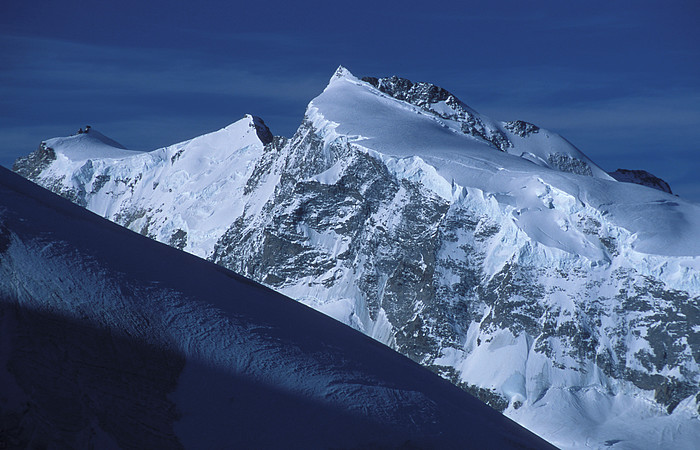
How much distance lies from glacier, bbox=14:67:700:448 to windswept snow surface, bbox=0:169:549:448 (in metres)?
123

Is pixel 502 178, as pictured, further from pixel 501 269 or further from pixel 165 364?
pixel 165 364

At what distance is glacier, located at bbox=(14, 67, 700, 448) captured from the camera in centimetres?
14112

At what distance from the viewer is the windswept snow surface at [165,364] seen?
9203mm

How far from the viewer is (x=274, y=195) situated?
190750 mm

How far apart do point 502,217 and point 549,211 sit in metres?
6.91

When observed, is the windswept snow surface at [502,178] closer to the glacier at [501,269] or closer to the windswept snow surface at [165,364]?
the glacier at [501,269]

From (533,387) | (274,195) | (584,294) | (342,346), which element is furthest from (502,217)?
(342,346)

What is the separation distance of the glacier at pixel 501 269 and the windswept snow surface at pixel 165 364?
12298cm

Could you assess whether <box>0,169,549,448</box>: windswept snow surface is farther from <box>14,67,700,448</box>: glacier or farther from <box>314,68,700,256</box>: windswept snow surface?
<box>314,68,700,256</box>: windswept snow surface

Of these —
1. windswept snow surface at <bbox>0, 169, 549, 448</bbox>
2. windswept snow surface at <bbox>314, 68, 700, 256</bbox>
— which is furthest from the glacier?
windswept snow surface at <bbox>0, 169, 549, 448</bbox>

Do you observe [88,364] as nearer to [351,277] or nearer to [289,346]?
[289,346]

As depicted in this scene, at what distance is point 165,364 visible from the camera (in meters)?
9.92

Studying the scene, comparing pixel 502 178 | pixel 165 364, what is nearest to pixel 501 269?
pixel 502 178

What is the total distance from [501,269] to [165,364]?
146402 millimetres
